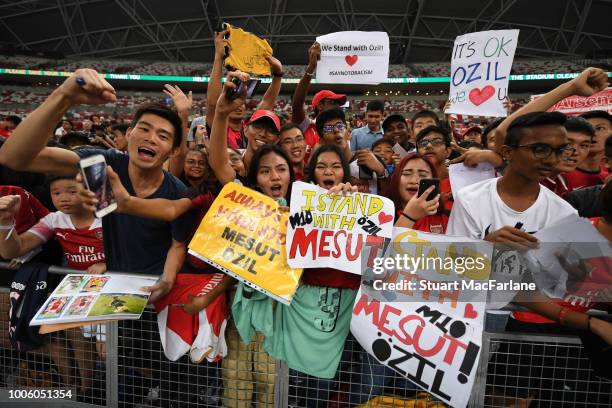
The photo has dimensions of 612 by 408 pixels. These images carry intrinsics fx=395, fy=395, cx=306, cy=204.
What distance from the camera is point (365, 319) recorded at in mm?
1872

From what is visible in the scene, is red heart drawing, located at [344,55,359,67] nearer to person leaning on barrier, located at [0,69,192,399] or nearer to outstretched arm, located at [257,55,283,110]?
outstretched arm, located at [257,55,283,110]

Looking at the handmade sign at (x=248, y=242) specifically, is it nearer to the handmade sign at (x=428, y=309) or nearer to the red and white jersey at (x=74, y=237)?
the handmade sign at (x=428, y=309)

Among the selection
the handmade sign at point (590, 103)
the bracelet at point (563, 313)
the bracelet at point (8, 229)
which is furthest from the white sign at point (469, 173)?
the handmade sign at point (590, 103)

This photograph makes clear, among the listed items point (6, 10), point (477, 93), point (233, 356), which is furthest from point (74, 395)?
point (6, 10)

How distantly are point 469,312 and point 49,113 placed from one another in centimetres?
204

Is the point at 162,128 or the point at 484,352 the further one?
the point at 162,128

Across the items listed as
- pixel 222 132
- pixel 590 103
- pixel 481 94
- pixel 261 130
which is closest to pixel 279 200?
pixel 222 132

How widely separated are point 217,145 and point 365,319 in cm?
129

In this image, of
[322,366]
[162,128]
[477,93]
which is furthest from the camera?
[477,93]

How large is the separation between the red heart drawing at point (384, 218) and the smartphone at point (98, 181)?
1.20 m

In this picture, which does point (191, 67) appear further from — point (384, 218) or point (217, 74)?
point (384, 218)

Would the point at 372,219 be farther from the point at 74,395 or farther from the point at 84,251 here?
the point at 74,395

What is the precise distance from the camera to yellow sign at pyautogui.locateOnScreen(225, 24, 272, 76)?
11.4 feet

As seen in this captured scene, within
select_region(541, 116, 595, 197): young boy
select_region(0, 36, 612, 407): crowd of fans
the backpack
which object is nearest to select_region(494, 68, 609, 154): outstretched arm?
select_region(0, 36, 612, 407): crowd of fans
